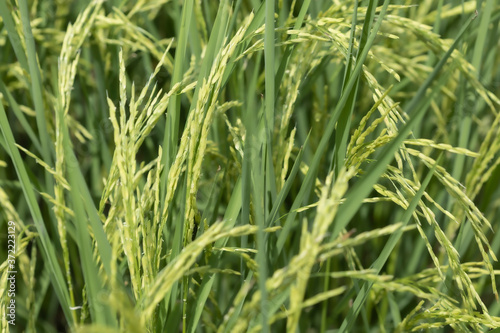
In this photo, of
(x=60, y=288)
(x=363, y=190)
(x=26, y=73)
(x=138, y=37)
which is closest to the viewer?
(x=363, y=190)

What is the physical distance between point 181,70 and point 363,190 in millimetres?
310

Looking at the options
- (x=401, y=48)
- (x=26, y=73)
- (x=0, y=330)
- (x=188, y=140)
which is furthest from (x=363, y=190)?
(x=401, y=48)

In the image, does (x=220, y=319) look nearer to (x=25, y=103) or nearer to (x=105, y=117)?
(x=105, y=117)

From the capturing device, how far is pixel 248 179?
2.11 feet

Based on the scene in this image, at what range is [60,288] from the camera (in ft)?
2.32

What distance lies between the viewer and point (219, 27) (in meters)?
0.74

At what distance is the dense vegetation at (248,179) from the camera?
57 centimetres

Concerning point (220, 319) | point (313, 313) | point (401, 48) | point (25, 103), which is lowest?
point (313, 313)

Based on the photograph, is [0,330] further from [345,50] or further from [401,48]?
[401,48]

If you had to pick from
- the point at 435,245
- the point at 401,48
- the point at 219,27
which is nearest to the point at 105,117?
the point at 219,27

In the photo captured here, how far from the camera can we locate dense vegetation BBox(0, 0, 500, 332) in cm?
57

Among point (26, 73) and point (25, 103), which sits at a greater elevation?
point (26, 73)

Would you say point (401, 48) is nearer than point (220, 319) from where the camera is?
No

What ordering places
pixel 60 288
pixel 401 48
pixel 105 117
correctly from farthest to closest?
pixel 401 48 → pixel 105 117 → pixel 60 288
